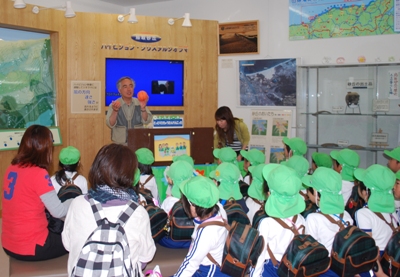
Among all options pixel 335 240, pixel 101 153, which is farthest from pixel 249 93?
pixel 101 153

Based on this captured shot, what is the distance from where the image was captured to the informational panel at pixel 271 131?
662cm

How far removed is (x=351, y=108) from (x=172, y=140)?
2752 millimetres

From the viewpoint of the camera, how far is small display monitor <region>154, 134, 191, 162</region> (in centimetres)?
491

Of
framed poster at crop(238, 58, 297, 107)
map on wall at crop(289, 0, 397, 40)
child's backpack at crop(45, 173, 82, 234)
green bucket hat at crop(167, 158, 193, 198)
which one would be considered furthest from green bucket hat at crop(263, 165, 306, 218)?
map on wall at crop(289, 0, 397, 40)

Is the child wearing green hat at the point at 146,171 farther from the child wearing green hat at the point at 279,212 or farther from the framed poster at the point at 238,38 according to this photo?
the framed poster at the point at 238,38

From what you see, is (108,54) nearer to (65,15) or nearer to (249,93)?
(65,15)

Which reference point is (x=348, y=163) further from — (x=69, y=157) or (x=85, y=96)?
(x=85, y=96)

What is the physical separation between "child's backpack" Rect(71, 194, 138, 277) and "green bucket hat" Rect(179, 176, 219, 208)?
0.57 metres

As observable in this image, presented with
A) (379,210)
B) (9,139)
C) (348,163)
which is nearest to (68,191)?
(9,139)

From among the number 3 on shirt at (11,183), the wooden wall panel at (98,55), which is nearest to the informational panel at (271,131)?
the wooden wall panel at (98,55)

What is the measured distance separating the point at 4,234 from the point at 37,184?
483mm

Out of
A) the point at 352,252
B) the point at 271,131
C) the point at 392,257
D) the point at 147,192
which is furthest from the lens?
the point at 271,131

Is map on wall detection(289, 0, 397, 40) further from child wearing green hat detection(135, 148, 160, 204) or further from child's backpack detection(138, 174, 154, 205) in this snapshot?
child's backpack detection(138, 174, 154, 205)

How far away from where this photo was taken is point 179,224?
312cm
